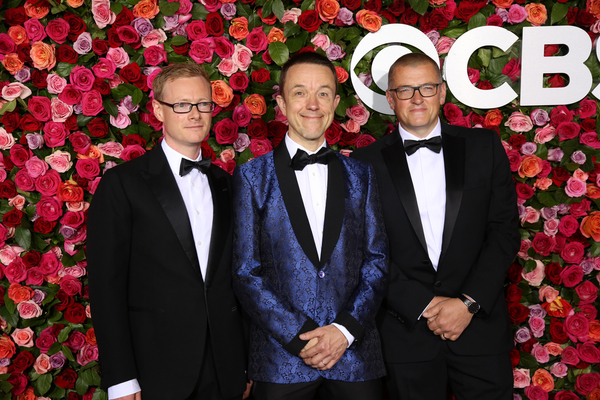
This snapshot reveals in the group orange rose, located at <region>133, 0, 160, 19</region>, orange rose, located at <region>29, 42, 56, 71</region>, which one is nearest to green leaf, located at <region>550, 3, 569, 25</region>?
orange rose, located at <region>133, 0, 160, 19</region>

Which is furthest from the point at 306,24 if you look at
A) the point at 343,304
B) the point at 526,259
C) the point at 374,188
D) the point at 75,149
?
the point at 526,259

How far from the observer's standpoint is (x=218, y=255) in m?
1.87

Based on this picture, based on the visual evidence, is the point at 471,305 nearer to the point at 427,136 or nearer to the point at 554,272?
the point at 427,136

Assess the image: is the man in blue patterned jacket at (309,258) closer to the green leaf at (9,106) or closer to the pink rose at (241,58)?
the pink rose at (241,58)

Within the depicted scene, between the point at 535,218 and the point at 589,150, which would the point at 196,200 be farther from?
the point at 589,150

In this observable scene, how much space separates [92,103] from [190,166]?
1.15 meters

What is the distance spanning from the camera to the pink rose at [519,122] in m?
2.91

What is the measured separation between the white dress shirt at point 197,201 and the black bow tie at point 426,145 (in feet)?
3.07

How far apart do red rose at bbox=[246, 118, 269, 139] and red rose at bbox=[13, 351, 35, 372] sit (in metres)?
1.82

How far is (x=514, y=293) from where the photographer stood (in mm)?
2908

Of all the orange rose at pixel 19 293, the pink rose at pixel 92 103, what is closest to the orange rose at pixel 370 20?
the pink rose at pixel 92 103

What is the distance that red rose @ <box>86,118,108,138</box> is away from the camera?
8.92ft

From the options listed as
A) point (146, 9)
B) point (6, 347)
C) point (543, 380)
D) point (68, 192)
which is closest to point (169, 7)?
point (146, 9)

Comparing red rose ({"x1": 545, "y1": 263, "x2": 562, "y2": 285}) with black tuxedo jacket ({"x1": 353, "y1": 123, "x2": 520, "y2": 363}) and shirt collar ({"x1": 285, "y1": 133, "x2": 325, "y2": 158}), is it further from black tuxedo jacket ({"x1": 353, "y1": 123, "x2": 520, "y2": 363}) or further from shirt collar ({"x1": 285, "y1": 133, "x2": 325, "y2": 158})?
shirt collar ({"x1": 285, "y1": 133, "x2": 325, "y2": 158})
